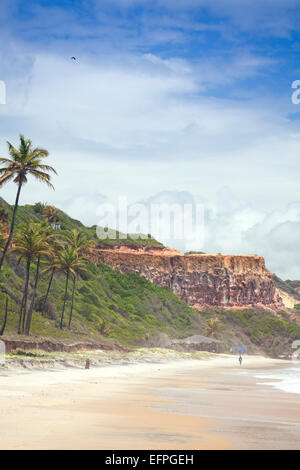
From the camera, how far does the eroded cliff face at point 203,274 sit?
4355 inches

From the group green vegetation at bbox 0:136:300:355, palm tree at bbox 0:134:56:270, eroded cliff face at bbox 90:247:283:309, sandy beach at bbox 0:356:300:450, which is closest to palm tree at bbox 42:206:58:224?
green vegetation at bbox 0:136:300:355

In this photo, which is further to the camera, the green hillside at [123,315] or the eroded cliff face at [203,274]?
the eroded cliff face at [203,274]

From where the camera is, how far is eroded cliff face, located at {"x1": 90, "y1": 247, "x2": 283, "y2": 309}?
110613 millimetres

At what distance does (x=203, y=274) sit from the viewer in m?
128

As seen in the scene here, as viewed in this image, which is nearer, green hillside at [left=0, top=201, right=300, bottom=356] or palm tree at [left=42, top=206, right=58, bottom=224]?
green hillside at [left=0, top=201, right=300, bottom=356]

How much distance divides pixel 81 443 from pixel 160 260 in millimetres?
108462

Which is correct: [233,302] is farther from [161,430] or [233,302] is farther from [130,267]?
[161,430]

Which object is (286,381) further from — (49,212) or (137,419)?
(49,212)

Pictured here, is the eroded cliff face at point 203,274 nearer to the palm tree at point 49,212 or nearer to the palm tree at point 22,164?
the palm tree at point 49,212

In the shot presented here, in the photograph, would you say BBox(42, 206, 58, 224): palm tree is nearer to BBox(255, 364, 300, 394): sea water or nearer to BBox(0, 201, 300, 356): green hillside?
BBox(0, 201, 300, 356): green hillside

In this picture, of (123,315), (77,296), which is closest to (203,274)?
(123,315)

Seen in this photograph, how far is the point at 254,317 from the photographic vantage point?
4562 inches

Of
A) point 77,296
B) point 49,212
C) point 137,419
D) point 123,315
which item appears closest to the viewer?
point 137,419

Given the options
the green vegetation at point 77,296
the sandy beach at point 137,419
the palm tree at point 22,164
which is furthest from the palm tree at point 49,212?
the sandy beach at point 137,419
